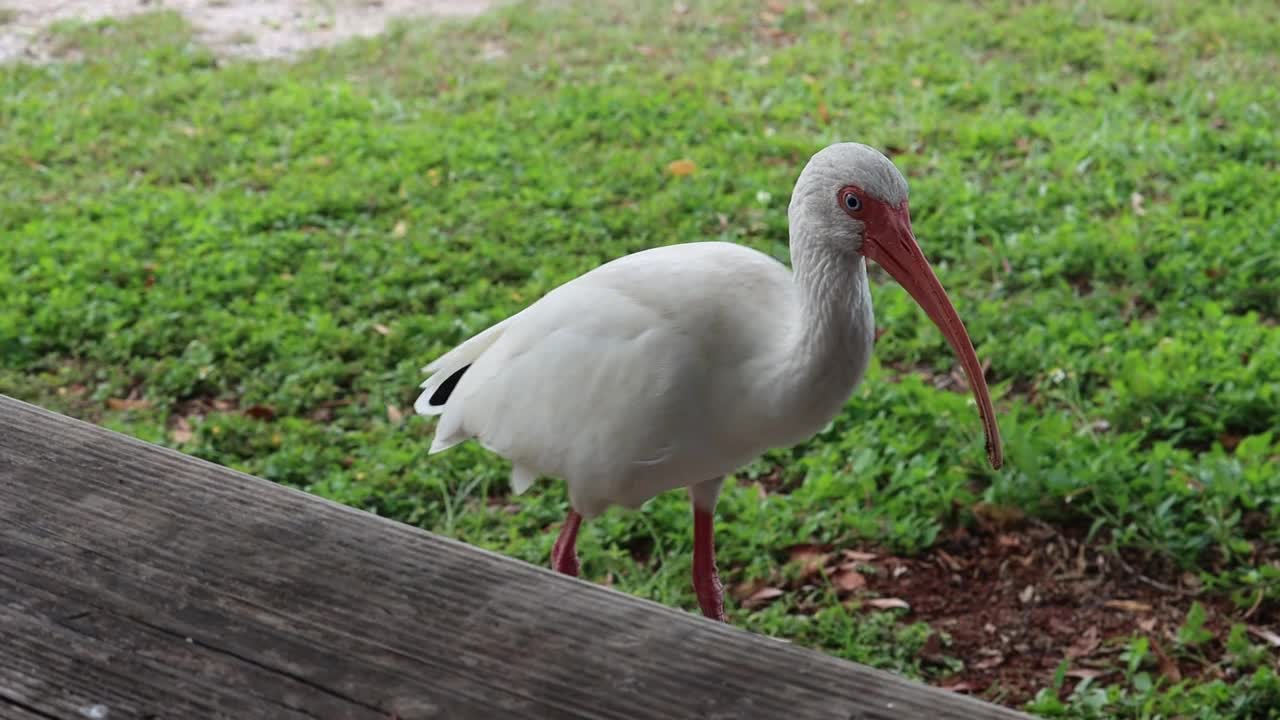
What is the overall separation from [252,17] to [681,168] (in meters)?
3.99

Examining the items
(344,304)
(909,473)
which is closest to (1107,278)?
(909,473)

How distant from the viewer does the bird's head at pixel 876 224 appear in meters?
2.44

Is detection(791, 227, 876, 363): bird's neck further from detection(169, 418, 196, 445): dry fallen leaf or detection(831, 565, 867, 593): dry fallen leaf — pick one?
detection(169, 418, 196, 445): dry fallen leaf

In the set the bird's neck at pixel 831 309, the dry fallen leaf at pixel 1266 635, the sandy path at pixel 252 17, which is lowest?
the dry fallen leaf at pixel 1266 635

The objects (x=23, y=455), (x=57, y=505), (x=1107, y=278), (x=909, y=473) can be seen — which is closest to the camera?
(x=57, y=505)

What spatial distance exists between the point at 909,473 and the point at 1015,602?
1.79 feet

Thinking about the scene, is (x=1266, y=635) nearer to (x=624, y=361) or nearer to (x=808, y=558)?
(x=808, y=558)

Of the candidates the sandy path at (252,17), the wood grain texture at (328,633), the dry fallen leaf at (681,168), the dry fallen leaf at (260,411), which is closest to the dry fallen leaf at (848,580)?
the dry fallen leaf at (260,411)

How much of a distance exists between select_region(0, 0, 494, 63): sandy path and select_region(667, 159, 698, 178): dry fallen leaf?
3.10m

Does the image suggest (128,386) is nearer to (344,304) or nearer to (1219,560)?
(344,304)

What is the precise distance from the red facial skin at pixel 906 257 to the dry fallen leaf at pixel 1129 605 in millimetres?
1293

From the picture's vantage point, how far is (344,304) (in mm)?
5219

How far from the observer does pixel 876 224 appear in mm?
2467

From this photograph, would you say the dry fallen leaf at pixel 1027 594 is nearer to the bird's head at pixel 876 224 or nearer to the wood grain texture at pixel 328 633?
the bird's head at pixel 876 224
